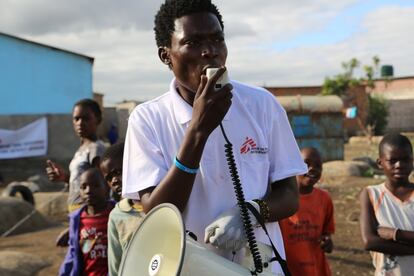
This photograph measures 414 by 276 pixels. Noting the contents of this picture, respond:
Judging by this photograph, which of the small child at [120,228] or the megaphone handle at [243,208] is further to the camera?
the small child at [120,228]

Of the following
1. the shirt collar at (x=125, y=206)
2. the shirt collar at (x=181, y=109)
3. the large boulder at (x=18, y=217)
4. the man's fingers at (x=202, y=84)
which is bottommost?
the large boulder at (x=18, y=217)

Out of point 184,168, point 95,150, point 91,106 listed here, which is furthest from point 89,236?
point 184,168

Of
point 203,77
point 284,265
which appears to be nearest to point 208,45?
point 203,77

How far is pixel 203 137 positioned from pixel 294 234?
87.4 inches

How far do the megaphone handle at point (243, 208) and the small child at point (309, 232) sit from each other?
2.01m

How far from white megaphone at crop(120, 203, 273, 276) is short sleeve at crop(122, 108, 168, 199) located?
172mm

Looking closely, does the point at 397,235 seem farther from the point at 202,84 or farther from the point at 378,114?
the point at 378,114

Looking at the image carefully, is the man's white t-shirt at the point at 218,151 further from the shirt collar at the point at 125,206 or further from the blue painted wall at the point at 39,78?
the blue painted wall at the point at 39,78

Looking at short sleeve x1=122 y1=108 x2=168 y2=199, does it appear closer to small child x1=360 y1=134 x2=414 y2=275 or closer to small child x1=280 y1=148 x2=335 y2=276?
small child x1=360 y1=134 x2=414 y2=275

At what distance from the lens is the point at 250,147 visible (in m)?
1.76

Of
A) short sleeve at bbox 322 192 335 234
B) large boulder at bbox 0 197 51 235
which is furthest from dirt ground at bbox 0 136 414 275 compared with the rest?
short sleeve at bbox 322 192 335 234

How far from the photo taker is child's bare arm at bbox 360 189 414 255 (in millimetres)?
3025

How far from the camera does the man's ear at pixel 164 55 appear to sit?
183 centimetres

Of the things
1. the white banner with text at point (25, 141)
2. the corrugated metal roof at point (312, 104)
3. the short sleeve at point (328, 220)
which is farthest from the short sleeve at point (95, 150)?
the white banner with text at point (25, 141)
